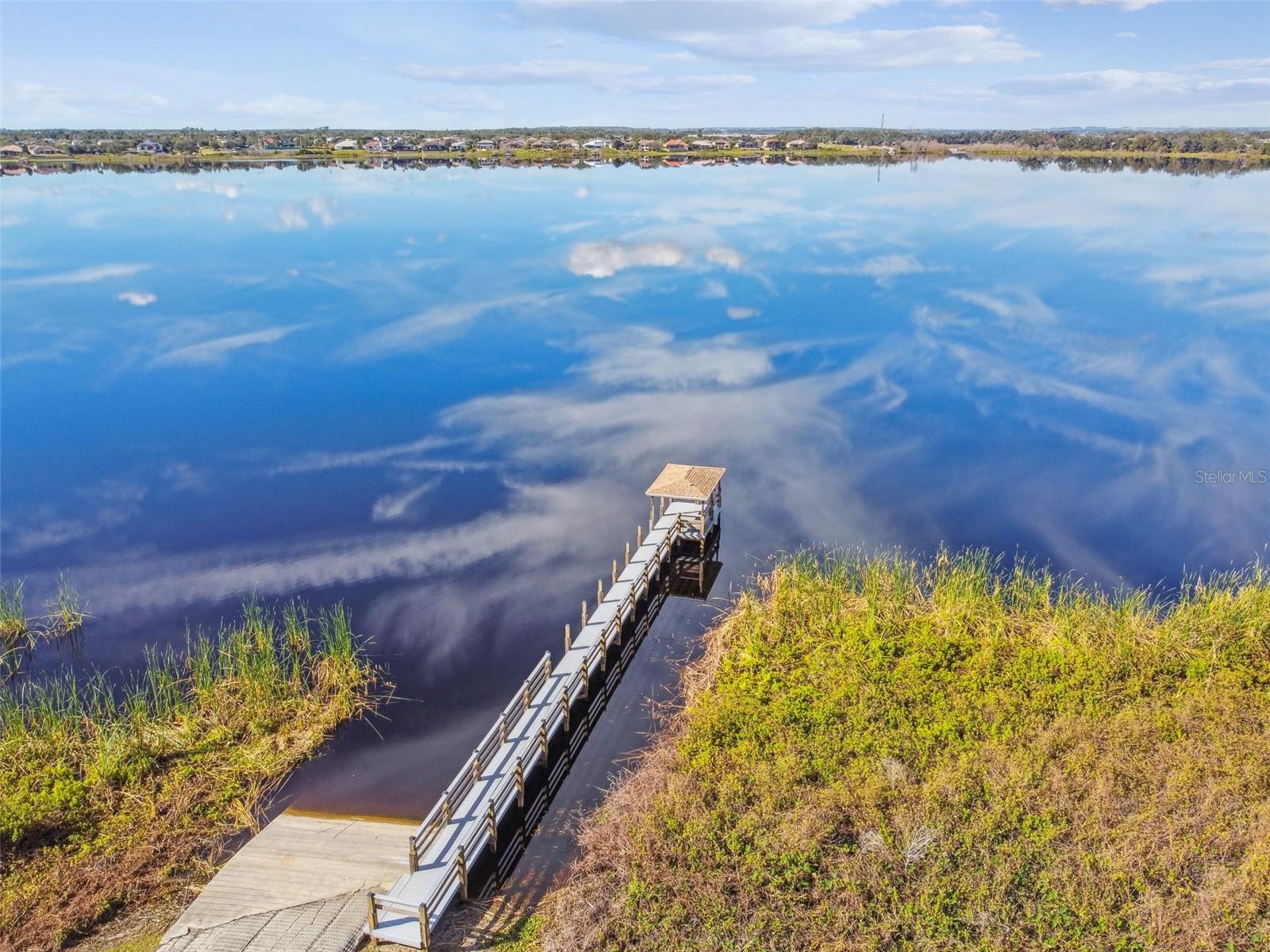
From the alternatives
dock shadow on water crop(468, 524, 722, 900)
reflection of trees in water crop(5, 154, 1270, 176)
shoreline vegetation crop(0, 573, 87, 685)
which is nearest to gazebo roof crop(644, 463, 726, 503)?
dock shadow on water crop(468, 524, 722, 900)

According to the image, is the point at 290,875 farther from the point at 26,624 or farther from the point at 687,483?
the point at 687,483

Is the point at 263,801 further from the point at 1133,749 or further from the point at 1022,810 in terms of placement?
the point at 1133,749

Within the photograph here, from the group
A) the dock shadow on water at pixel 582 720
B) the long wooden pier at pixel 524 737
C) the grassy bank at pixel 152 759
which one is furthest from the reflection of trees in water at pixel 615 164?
the dock shadow on water at pixel 582 720

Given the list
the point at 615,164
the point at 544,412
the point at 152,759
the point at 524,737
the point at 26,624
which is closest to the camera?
the point at 152,759

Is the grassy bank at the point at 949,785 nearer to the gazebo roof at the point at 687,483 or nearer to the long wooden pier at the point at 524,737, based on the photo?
the long wooden pier at the point at 524,737

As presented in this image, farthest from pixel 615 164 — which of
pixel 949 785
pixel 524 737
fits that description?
pixel 949 785
